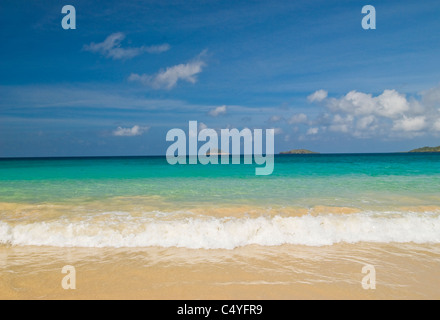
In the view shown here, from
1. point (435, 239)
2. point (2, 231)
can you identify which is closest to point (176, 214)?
point (2, 231)

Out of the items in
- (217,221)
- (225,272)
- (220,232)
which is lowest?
(225,272)

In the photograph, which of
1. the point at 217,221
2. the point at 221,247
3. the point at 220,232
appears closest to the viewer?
the point at 221,247

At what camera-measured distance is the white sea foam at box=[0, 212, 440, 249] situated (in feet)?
22.4

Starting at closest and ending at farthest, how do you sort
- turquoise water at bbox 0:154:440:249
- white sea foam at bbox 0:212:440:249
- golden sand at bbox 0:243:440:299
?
golden sand at bbox 0:243:440:299, white sea foam at bbox 0:212:440:249, turquoise water at bbox 0:154:440:249

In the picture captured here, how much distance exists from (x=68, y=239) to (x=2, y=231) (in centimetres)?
183

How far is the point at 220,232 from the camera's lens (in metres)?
7.29

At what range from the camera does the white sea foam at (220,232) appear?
682 centimetres

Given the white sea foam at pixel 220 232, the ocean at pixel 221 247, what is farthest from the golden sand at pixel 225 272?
the white sea foam at pixel 220 232

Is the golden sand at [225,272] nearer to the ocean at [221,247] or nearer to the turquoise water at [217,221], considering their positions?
the ocean at [221,247]

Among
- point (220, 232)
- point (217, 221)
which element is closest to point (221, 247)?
point (220, 232)

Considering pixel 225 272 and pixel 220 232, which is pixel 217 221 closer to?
pixel 220 232

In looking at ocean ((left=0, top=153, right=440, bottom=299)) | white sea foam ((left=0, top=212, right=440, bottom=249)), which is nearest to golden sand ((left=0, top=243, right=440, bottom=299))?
ocean ((left=0, top=153, right=440, bottom=299))

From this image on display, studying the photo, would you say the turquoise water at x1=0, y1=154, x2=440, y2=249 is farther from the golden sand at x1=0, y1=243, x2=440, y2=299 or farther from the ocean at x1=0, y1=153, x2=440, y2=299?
the golden sand at x1=0, y1=243, x2=440, y2=299
